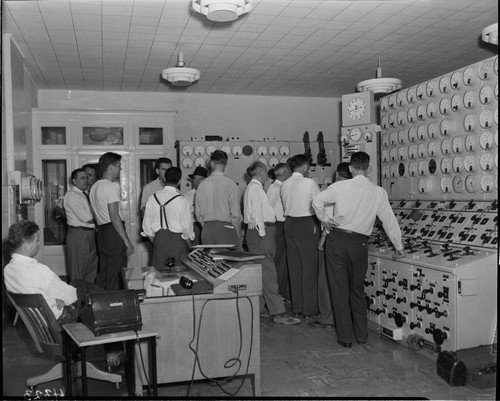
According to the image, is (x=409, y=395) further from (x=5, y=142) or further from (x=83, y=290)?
(x=5, y=142)

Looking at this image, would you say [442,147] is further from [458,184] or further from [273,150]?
[273,150]

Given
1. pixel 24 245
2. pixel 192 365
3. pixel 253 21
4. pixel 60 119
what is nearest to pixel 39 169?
pixel 60 119

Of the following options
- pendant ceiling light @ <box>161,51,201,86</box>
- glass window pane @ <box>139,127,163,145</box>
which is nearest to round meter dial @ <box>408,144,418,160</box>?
pendant ceiling light @ <box>161,51,201,86</box>

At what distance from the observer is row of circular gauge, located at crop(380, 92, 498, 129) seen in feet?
15.2

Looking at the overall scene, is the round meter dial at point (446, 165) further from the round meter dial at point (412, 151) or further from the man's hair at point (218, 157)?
the man's hair at point (218, 157)

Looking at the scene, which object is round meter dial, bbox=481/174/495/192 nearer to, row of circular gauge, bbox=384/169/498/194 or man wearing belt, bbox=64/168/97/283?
row of circular gauge, bbox=384/169/498/194

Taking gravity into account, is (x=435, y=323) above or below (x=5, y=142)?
below

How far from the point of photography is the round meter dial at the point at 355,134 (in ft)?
20.2

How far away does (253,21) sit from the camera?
16.6 feet

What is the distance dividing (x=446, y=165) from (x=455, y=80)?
83cm

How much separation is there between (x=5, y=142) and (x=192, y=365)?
3.10m

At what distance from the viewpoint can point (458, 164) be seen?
5008 mm

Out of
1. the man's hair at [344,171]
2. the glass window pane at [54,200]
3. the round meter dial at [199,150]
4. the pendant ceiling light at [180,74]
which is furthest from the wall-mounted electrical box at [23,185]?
the round meter dial at [199,150]

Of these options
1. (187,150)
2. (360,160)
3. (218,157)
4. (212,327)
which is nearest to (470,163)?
(360,160)
